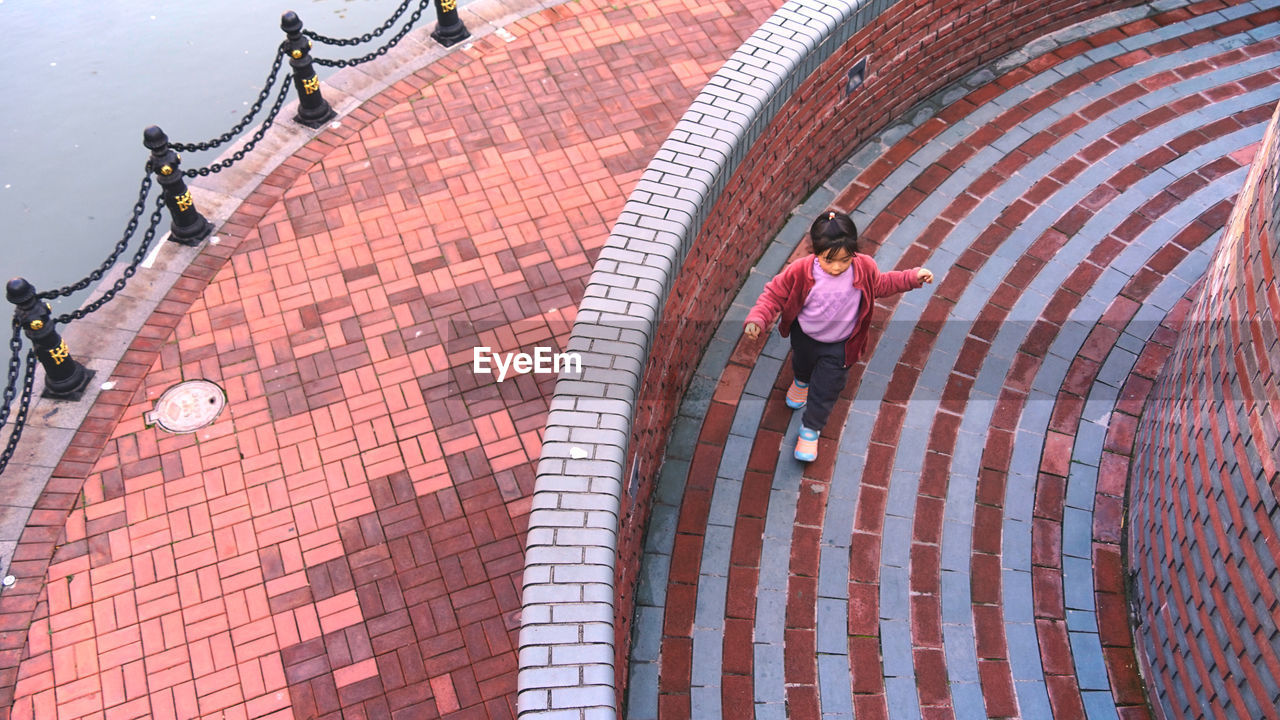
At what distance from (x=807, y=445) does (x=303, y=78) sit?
4.83 m

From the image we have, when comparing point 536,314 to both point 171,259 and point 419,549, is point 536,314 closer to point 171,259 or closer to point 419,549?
point 419,549

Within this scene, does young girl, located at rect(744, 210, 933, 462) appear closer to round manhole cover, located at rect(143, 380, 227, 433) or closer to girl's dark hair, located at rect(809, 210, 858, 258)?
girl's dark hair, located at rect(809, 210, 858, 258)

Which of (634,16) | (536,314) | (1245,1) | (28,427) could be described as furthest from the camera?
(634,16)

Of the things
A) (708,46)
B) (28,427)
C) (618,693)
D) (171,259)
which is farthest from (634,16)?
(618,693)

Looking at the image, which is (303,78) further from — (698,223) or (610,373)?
(610,373)

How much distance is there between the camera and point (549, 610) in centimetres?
401

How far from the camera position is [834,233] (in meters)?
4.92

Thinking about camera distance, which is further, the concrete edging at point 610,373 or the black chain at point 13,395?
the black chain at point 13,395

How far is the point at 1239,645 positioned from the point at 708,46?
6.18 m

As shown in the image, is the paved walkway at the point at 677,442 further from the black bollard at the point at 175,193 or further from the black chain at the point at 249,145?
the black chain at the point at 249,145

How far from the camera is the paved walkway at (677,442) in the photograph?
207 inches

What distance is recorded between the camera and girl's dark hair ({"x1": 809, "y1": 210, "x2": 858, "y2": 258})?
4910 millimetres

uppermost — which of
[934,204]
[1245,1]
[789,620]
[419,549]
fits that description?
[1245,1]

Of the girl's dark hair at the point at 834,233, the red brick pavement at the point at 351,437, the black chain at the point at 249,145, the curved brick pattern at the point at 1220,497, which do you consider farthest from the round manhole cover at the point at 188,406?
the curved brick pattern at the point at 1220,497
